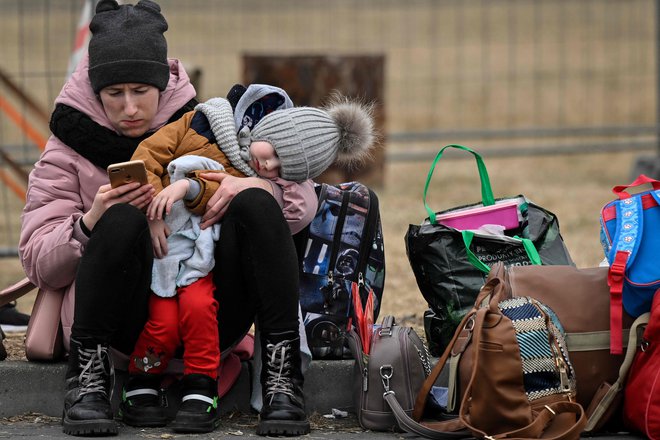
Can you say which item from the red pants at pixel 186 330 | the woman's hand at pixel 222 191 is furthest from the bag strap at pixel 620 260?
the red pants at pixel 186 330

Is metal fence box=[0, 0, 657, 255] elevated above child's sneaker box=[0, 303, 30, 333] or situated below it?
above

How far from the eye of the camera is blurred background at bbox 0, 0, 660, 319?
8578 millimetres

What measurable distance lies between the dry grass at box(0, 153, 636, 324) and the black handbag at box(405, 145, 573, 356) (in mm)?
811

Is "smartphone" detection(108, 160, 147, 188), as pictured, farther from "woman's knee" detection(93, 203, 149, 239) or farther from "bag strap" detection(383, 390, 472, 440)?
"bag strap" detection(383, 390, 472, 440)

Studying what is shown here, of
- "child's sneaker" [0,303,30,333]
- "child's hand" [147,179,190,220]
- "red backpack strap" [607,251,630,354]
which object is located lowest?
"child's sneaker" [0,303,30,333]

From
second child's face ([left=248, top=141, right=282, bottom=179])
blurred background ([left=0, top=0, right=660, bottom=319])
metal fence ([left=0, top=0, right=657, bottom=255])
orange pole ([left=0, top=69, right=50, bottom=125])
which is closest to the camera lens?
second child's face ([left=248, top=141, right=282, bottom=179])

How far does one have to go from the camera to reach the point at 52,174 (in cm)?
364

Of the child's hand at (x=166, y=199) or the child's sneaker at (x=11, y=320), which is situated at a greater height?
the child's hand at (x=166, y=199)

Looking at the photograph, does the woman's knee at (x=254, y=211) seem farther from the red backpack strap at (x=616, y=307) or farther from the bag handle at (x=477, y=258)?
the red backpack strap at (x=616, y=307)

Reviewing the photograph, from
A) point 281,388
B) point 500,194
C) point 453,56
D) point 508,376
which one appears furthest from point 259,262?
point 453,56

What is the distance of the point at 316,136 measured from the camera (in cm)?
360

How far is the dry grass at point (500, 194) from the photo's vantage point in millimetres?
5984

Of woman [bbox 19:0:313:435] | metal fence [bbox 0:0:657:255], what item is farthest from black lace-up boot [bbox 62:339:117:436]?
metal fence [bbox 0:0:657:255]

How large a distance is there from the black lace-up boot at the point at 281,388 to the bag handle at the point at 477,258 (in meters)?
0.71
